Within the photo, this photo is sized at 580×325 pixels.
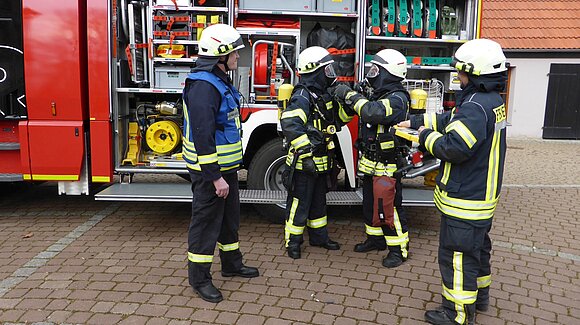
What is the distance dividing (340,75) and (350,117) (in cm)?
106

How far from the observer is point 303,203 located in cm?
Answer: 492

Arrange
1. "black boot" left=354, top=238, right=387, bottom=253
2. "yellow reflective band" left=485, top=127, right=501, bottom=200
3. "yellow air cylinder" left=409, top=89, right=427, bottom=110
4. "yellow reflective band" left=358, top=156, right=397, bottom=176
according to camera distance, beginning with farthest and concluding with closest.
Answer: "yellow air cylinder" left=409, top=89, right=427, bottom=110
"black boot" left=354, top=238, right=387, bottom=253
"yellow reflective band" left=358, top=156, right=397, bottom=176
"yellow reflective band" left=485, top=127, right=501, bottom=200

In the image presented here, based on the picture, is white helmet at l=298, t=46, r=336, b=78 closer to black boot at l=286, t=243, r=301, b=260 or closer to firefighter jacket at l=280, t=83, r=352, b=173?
firefighter jacket at l=280, t=83, r=352, b=173

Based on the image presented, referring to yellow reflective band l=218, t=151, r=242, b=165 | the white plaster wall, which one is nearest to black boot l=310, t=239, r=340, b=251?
yellow reflective band l=218, t=151, r=242, b=165

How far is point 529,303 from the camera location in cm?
407

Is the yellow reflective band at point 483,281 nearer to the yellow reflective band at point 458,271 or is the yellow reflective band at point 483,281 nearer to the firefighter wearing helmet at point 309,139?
the yellow reflective band at point 458,271

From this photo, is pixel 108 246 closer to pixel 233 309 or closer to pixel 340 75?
pixel 233 309

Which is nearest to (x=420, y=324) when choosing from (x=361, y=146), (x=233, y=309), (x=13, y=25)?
(x=233, y=309)

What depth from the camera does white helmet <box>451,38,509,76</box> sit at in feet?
11.0

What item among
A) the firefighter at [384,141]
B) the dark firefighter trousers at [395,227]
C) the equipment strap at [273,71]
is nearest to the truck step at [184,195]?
the dark firefighter trousers at [395,227]

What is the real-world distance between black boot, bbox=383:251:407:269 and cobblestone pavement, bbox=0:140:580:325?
91 mm

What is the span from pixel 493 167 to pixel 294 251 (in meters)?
2.14

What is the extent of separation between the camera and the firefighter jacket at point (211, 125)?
3.71m

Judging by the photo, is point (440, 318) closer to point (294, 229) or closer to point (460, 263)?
point (460, 263)
